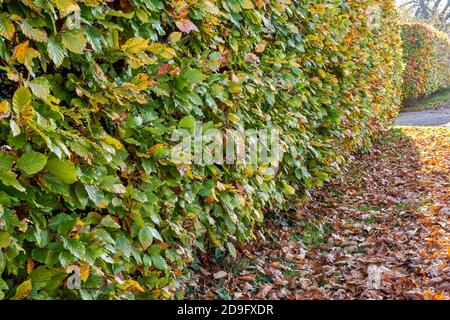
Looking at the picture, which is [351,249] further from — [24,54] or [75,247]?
[24,54]

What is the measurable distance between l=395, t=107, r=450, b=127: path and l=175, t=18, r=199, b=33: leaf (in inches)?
473

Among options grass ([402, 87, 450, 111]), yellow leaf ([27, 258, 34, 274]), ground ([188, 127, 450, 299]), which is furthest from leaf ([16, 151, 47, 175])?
grass ([402, 87, 450, 111])

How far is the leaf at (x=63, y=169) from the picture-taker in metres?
1.90

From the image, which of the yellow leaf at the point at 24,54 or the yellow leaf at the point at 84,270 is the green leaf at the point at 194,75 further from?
the yellow leaf at the point at 84,270

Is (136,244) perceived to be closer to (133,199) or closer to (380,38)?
(133,199)

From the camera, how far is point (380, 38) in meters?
8.15

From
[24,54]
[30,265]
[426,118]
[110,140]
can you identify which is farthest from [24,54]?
[426,118]

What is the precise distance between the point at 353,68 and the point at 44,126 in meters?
5.15

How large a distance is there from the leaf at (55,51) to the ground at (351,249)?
1.81 metres

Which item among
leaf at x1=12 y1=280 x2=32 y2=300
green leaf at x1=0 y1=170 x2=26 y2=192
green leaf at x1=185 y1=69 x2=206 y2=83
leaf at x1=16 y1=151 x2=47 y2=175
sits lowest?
leaf at x1=12 y1=280 x2=32 y2=300

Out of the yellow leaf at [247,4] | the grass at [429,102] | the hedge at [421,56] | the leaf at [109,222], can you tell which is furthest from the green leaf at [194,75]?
the grass at [429,102]

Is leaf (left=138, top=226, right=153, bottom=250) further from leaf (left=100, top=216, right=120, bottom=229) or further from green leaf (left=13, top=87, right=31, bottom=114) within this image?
green leaf (left=13, top=87, right=31, bottom=114)

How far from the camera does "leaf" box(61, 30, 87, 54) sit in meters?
1.97

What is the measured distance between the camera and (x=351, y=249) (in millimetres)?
4094
